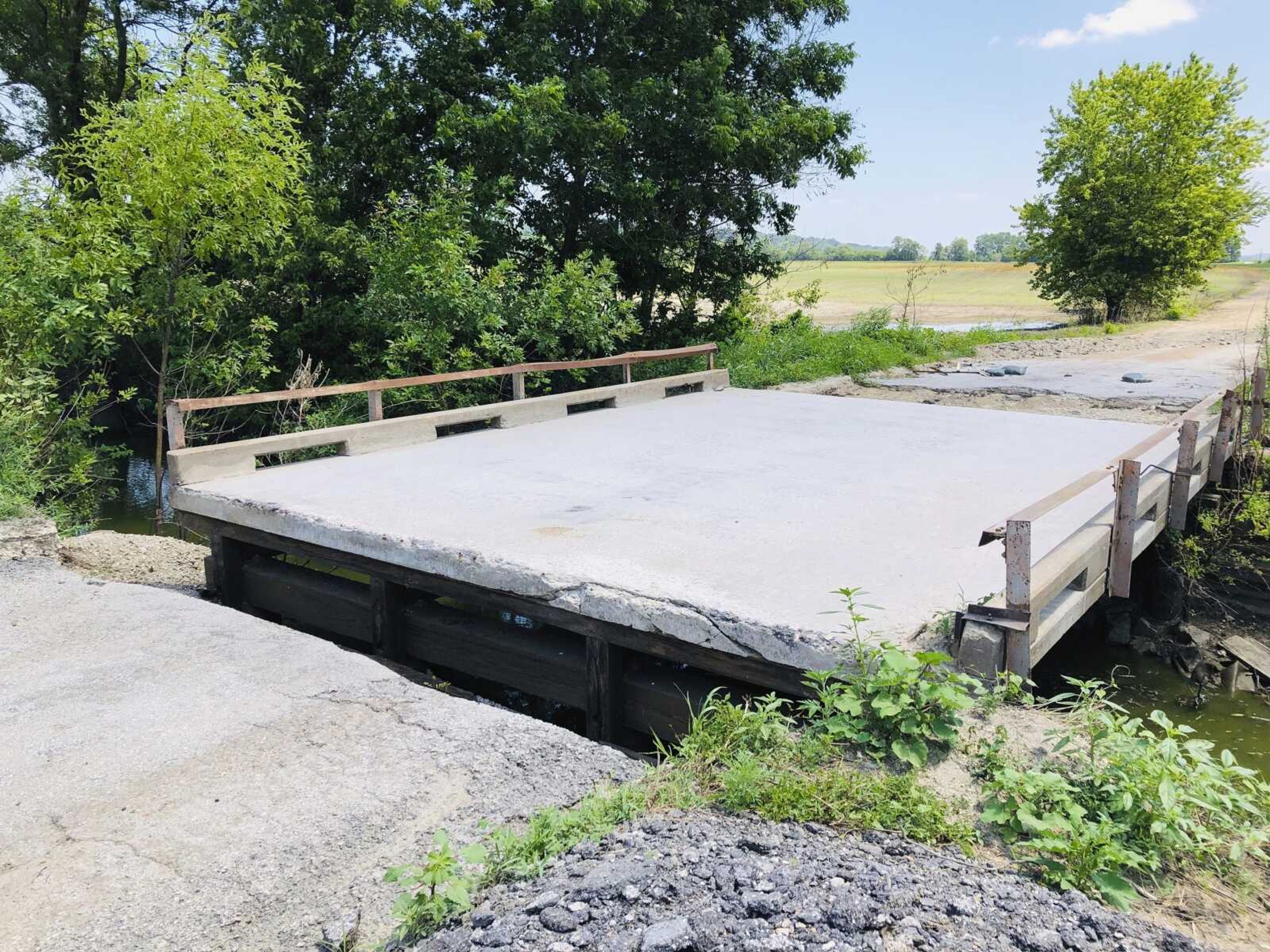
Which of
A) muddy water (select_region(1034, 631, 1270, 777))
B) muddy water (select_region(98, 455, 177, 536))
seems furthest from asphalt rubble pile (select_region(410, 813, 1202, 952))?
muddy water (select_region(98, 455, 177, 536))

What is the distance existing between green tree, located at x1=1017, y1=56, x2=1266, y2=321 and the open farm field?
255 centimetres

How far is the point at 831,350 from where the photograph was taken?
18.3m

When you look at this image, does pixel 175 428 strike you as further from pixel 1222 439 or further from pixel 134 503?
pixel 1222 439

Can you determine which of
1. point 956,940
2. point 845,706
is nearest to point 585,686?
point 845,706

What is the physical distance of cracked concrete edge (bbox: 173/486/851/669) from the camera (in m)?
4.01

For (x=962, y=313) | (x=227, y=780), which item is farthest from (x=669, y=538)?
(x=962, y=313)

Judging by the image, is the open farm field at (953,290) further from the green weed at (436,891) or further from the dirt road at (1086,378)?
the green weed at (436,891)

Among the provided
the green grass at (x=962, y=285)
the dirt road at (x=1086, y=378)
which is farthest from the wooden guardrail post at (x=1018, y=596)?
the green grass at (x=962, y=285)

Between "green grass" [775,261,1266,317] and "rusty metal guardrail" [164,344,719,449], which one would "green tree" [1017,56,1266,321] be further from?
"rusty metal guardrail" [164,344,719,449]

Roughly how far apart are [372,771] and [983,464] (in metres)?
5.97

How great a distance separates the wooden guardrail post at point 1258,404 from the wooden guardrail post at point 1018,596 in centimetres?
→ 662

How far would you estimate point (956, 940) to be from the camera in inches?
90.5

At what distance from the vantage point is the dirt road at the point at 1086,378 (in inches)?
518

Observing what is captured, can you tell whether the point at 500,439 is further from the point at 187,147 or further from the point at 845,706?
the point at 845,706
